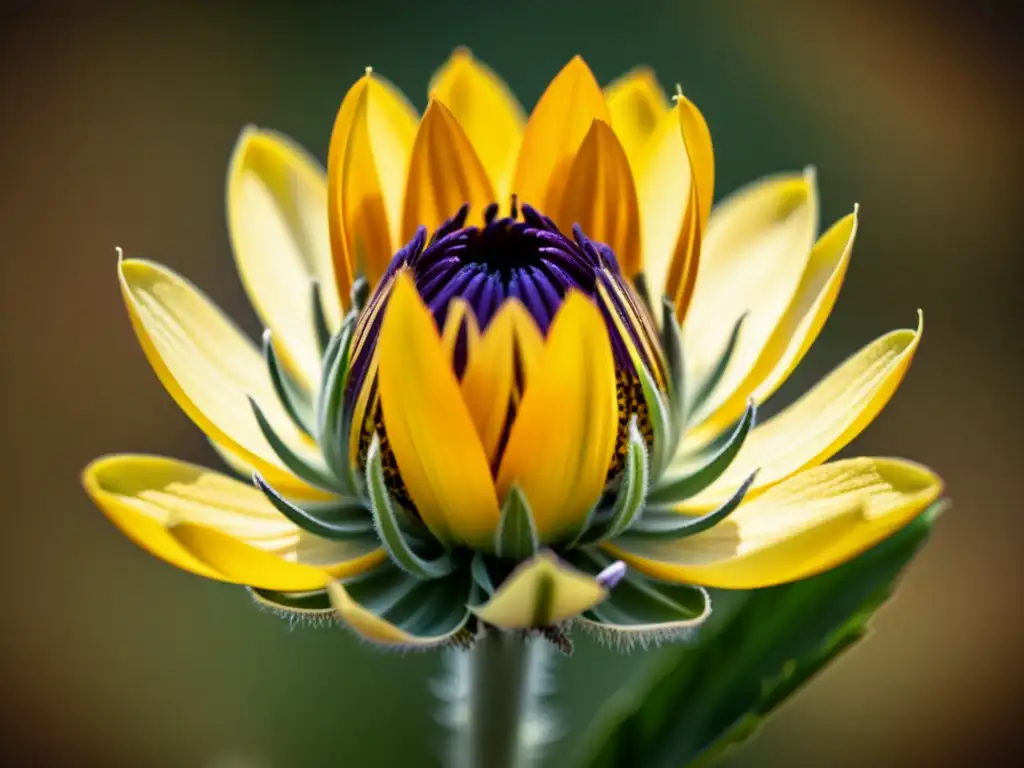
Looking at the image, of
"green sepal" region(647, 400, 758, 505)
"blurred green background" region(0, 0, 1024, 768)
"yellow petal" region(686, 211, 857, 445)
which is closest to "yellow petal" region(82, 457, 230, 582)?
"green sepal" region(647, 400, 758, 505)

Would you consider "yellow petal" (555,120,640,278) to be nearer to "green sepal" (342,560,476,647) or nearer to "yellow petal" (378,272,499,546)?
"yellow petal" (378,272,499,546)

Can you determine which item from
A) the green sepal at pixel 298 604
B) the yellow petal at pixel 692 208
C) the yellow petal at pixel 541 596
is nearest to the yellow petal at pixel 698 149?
the yellow petal at pixel 692 208

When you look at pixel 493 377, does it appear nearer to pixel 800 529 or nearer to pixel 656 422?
pixel 656 422

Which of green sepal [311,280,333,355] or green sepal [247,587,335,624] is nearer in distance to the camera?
green sepal [247,587,335,624]

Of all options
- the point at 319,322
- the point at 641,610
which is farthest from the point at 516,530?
the point at 319,322

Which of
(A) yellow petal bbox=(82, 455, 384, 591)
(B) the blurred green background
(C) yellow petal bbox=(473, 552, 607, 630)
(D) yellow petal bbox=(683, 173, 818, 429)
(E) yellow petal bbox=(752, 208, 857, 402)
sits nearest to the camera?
(C) yellow petal bbox=(473, 552, 607, 630)

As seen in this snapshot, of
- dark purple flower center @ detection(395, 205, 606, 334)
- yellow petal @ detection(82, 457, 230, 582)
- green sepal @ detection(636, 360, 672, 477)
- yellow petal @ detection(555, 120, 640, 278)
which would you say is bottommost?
yellow petal @ detection(82, 457, 230, 582)
